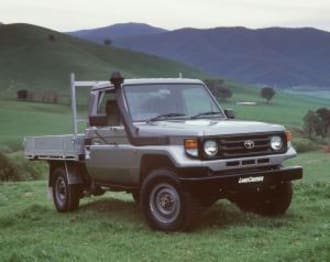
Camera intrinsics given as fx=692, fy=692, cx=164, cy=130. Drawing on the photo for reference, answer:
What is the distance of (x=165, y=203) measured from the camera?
1045 cm

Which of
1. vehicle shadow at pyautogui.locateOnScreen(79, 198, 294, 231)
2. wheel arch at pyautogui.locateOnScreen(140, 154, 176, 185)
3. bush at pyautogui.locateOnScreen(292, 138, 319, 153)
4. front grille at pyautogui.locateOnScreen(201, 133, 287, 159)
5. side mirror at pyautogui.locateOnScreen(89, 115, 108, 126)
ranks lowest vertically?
bush at pyautogui.locateOnScreen(292, 138, 319, 153)

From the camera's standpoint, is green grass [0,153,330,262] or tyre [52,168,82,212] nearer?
green grass [0,153,330,262]

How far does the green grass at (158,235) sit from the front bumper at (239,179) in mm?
614

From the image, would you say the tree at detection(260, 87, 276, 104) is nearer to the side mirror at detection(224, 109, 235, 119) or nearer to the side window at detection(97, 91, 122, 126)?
the side mirror at detection(224, 109, 235, 119)

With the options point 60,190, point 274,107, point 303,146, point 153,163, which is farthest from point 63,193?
point 274,107

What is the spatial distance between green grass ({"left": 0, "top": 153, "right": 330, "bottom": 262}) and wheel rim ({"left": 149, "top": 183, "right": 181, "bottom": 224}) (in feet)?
0.96

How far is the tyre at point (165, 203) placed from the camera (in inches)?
396

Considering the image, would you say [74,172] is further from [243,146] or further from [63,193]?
[243,146]

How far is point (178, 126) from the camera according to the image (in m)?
10.5

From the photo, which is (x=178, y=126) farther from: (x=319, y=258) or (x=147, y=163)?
(x=319, y=258)

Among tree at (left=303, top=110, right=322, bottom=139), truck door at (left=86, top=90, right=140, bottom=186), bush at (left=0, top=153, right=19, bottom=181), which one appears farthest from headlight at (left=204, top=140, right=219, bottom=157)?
tree at (left=303, top=110, right=322, bottom=139)

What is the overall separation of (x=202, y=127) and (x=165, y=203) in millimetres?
1280

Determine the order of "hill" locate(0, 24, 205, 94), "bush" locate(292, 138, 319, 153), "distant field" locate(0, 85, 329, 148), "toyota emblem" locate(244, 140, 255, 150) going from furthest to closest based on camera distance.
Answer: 1. "hill" locate(0, 24, 205, 94)
2. "distant field" locate(0, 85, 329, 148)
3. "bush" locate(292, 138, 319, 153)
4. "toyota emblem" locate(244, 140, 255, 150)

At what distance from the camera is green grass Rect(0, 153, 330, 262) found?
8.22 meters
